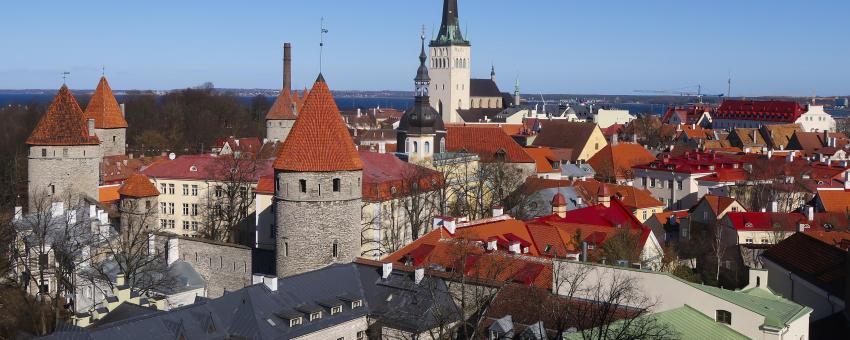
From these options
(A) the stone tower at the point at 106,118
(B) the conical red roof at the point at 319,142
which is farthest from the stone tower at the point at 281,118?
(B) the conical red roof at the point at 319,142

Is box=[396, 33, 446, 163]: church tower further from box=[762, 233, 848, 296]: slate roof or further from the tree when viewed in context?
box=[762, 233, 848, 296]: slate roof

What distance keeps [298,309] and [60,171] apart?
22486 mm

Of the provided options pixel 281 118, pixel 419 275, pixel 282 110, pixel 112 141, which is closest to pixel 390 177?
pixel 419 275

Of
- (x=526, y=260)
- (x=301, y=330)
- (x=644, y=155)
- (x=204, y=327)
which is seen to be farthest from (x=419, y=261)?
(x=644, y=155)

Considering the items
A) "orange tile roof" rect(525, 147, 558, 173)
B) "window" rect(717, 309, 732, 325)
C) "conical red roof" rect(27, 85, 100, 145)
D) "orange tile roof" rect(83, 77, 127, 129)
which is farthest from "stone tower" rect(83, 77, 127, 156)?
"window" rect(717, 309, 732, 325)

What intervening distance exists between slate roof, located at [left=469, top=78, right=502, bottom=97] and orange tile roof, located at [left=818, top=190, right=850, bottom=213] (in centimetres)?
7455

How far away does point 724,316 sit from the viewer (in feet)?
73.9

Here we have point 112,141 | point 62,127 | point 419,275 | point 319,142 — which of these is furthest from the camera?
point 112,141

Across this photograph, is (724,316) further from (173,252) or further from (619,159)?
(619,159)

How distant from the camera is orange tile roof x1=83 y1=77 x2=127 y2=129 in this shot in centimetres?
5688

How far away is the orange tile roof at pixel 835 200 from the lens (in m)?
43.2

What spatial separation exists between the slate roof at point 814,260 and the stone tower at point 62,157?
27642 mm

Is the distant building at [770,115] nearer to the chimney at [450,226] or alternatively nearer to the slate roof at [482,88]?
the slate roof at [482,88]

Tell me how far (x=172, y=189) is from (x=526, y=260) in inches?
1112
